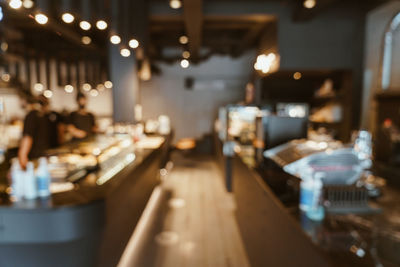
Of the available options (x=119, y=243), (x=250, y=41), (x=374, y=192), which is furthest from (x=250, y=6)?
(x=119, y=243)

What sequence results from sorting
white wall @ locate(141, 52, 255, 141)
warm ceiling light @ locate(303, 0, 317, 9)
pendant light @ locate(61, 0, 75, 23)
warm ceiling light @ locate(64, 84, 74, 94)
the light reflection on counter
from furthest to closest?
white wall @ locate(141, 52, 255, 141)
warm ceiling light @ locate(64, 84, 74, 94)
warm ceiling light @ locate(303, 0, 317, 9)
pendant light @ locate(61, 0, 75, 23)
the light reflection on counter

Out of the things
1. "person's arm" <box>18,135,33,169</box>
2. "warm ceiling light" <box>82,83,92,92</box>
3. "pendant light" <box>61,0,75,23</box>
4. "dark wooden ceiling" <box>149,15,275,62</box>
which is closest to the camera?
"pendant light" <box>61,0,75,23</box>

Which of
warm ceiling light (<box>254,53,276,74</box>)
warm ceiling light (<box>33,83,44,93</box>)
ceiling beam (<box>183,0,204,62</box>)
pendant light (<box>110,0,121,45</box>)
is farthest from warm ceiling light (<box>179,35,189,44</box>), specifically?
warm ceiling light (<box>33,83,44,93</box>)

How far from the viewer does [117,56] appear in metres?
5.56

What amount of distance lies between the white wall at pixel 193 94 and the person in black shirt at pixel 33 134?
5.91m

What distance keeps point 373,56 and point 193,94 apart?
5.79 m

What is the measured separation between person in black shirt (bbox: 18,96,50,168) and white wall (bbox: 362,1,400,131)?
5.75 meters

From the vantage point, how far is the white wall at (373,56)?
527 centimetres

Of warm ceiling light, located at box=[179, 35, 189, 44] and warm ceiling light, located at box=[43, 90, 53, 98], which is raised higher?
warm ceiling light, located at box=[179, 35, 189, 44]

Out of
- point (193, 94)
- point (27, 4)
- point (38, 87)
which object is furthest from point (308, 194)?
point (38, 87)

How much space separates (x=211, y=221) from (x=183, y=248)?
87 centimetres

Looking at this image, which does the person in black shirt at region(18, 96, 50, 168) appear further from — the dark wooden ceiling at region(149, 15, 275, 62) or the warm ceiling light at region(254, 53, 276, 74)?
the warm ceiling light at region(254, 53, 276, 74)

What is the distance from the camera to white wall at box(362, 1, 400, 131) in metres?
5.27

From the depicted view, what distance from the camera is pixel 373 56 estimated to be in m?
5.54
